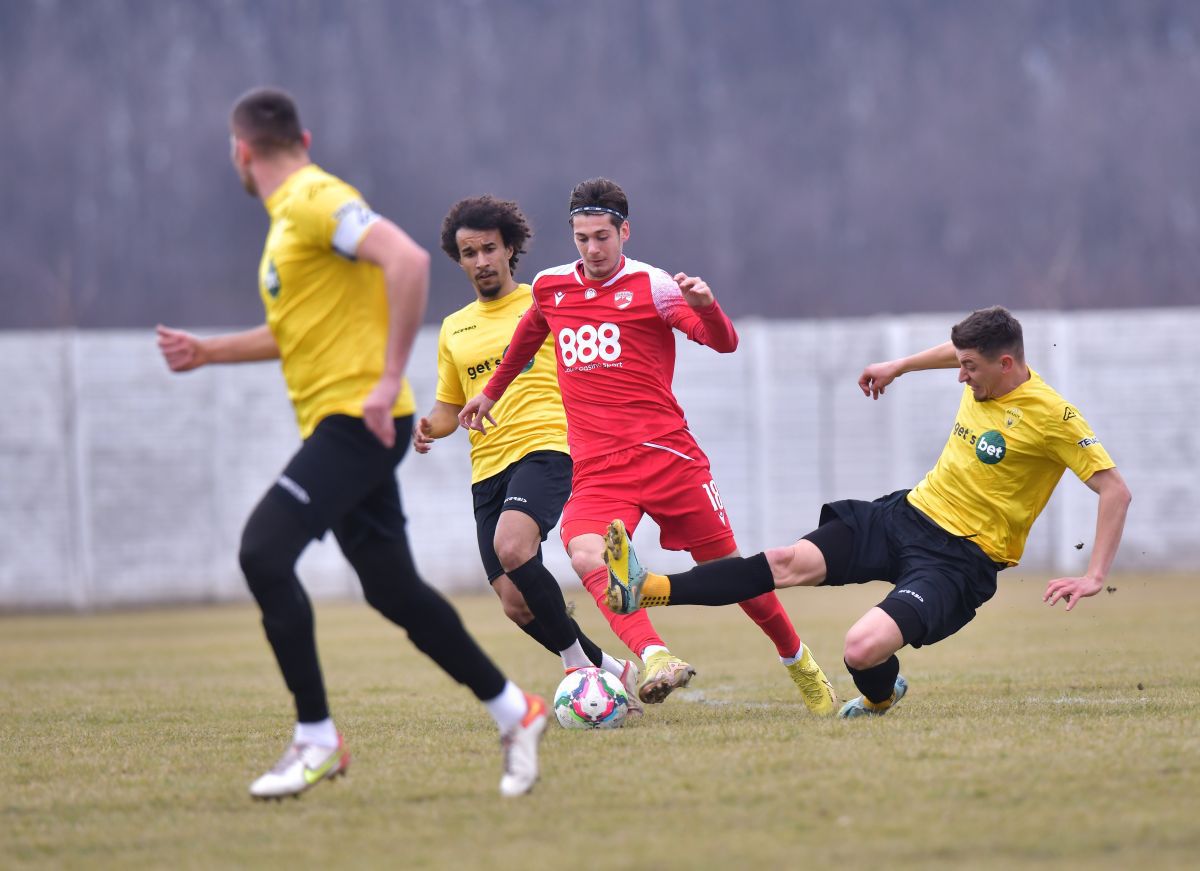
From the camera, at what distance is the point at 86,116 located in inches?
1225

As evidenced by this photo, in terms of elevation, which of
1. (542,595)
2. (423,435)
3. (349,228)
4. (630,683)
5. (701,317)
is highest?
(349,228)

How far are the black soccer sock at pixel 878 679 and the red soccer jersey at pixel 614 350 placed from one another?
4.14ft

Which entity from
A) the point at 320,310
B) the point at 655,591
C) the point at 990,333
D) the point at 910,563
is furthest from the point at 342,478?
the point at 990,333

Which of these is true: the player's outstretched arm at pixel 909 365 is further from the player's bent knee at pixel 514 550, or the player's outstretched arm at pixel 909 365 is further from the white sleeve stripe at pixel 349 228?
the white sleeve stripe at pixel 349 228

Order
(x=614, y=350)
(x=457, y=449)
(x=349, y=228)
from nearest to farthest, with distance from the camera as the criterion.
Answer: (x=349, y=228)
(x=614, y=350)
(x=457, y=449)

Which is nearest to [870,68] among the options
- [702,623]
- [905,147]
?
[905,147]

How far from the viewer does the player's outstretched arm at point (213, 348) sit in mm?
4547

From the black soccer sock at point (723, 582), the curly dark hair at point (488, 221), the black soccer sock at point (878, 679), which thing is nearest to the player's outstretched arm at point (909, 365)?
the black soccer sock at point (723, 582)

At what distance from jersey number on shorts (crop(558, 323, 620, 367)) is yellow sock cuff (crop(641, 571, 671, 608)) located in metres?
1.03

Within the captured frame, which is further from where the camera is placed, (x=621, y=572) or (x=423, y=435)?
(x=423, y=435)

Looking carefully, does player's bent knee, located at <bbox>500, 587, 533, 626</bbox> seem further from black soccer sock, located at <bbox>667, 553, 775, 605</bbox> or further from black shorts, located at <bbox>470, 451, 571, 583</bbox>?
black soccer sock, located at <bbox>667, 553, 775, 605</bbox>

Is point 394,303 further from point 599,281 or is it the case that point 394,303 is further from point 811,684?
point 811,684

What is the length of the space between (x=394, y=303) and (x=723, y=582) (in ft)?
6.78

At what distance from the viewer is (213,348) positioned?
4559 mm
